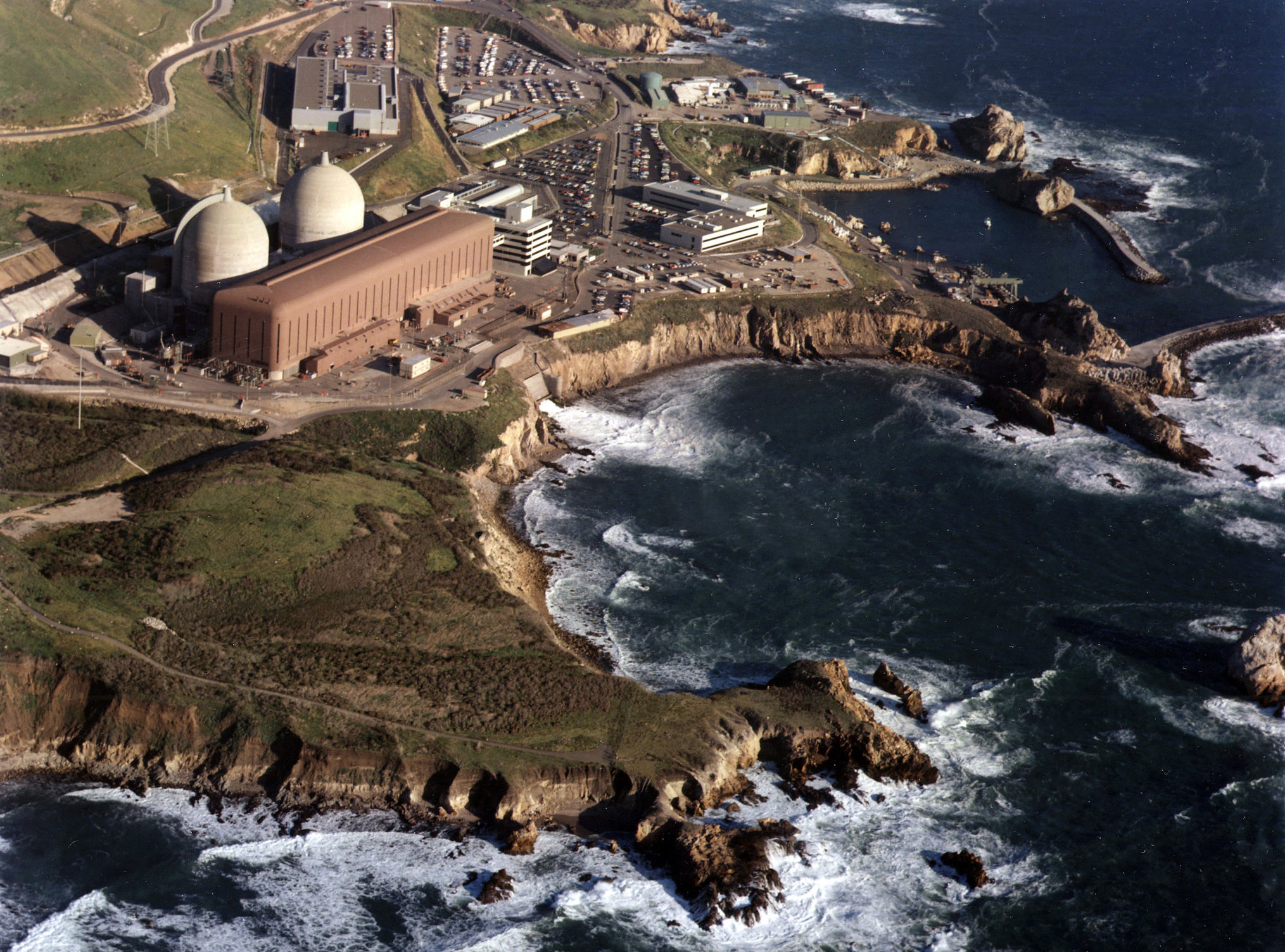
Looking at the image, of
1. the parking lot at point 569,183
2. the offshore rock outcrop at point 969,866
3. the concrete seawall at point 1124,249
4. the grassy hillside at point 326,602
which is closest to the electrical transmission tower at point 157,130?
the parking lot at point 569,183

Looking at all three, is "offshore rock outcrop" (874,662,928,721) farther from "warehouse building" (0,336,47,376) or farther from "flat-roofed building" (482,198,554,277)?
"warehouse building" (0,336,47,376)

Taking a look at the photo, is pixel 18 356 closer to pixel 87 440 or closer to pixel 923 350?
pixel 87 440

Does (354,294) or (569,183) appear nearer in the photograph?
(354,294)

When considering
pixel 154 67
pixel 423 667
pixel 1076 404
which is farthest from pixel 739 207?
pixel 423 667

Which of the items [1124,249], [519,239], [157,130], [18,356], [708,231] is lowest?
[18,356]

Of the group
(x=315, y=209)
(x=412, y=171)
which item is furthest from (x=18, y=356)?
(x=412, y=171)

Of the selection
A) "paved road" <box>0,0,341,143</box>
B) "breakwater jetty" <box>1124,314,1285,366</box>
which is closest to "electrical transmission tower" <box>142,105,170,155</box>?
"paved road" <box>0,0,341,143</box>

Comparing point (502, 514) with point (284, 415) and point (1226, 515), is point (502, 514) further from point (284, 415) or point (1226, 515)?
point (1226, 515)
